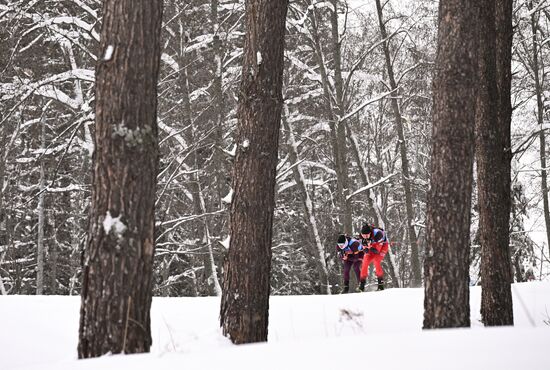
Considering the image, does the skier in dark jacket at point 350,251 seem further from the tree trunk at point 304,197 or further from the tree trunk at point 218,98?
the tree trunk at point 218,98

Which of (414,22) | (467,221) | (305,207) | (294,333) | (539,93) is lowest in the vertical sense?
(294,333)

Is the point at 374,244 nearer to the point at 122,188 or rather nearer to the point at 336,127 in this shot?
the point at 336,127

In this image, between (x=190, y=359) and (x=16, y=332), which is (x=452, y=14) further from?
(x=16, y=332)

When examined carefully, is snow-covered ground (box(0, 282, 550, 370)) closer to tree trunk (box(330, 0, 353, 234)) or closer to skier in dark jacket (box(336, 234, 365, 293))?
skier in dark jacket (box(336, 234, 365, 293))

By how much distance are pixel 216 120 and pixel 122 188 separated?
30.6 ft

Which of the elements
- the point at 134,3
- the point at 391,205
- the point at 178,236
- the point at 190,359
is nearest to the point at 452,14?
the point at 134,3

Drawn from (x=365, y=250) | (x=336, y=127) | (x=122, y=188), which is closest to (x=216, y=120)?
(x=336, y=127)

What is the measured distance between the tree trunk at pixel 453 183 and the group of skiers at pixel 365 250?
593cm

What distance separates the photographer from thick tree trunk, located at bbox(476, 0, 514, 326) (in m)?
6.52

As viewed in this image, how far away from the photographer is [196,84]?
1478cm

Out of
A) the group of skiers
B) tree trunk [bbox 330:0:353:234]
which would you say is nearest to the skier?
the group of skiers

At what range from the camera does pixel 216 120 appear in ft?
42.7

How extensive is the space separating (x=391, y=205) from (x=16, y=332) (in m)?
18.9

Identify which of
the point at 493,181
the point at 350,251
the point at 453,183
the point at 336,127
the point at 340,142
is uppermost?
the point at 336,127
